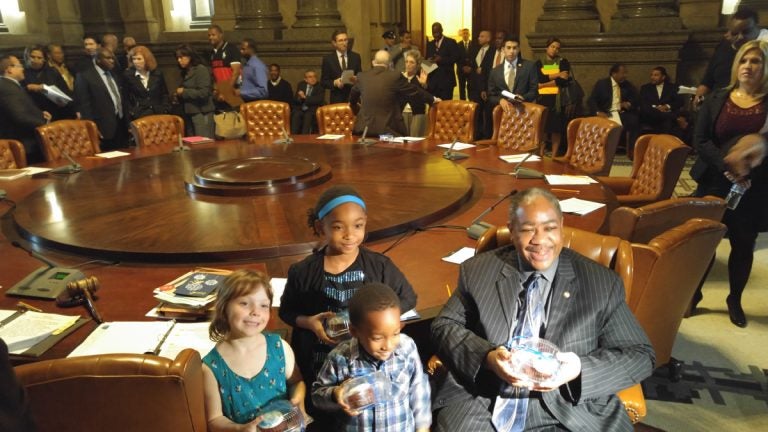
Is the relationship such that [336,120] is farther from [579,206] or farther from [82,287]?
[82,287]

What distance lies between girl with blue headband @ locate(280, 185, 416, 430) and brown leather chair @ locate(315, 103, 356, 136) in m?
4.24

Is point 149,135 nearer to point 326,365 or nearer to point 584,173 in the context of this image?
point 584,173

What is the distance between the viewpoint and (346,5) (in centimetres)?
905

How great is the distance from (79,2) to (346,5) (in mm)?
4593

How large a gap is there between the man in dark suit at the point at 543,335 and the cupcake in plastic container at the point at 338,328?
0.32m

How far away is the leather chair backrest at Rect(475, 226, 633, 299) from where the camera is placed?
199 centimetres

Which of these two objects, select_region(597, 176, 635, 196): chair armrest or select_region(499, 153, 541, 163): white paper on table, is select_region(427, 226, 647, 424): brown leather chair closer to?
select_region(597, 176, 635, 196): chair armrest

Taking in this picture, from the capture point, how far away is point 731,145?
332cm

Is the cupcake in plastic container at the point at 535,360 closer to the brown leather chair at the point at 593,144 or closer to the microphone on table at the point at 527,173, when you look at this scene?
the microphone on table at the point at 527,173

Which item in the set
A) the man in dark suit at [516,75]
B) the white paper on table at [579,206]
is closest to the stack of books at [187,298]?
the white paper on table at [579,206]

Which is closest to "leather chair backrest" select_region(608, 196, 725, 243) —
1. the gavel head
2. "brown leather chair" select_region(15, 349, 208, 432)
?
"brown leather chair" select_region(15, 349, 208, 432)

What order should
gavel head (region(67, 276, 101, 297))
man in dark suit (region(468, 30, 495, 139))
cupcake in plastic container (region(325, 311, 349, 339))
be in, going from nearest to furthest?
cupcake in plastic container (region(325, 311, 349, 339)) < gavel head (region(67, 276, 101, 297)) < man in dark suit (region(468, 30, 495, 139))

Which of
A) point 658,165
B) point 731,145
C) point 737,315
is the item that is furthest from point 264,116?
point 737,315

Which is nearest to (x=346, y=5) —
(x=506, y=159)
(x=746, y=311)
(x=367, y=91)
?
(x=367, y=91)
